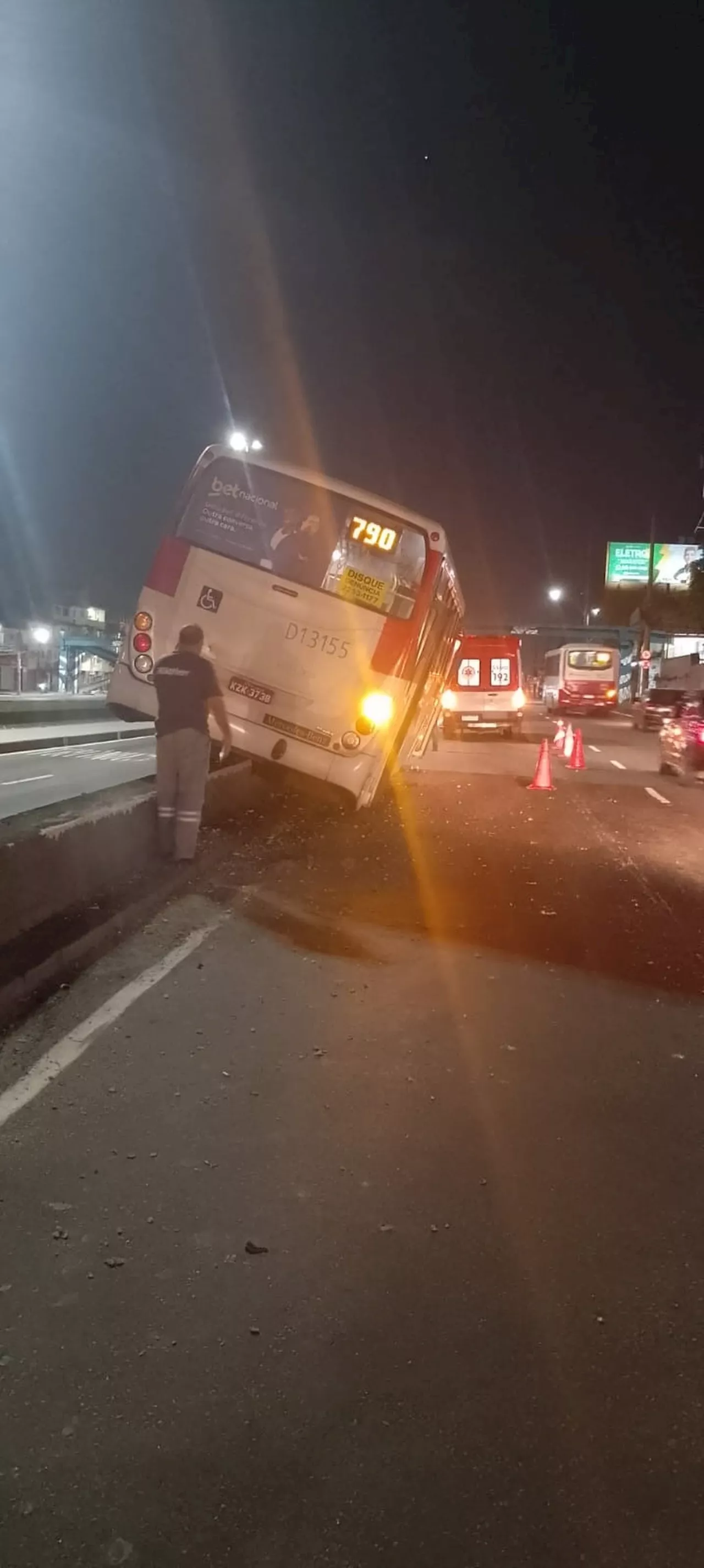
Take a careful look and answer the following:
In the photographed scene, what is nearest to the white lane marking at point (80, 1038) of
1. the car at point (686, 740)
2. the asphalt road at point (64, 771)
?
the asphalt road at point (64, 771)

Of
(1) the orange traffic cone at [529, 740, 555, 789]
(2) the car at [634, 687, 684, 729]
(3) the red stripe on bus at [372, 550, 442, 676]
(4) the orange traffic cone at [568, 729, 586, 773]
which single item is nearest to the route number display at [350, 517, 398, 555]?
(3) the red stripe on bus at [372, 550, 442, 676]

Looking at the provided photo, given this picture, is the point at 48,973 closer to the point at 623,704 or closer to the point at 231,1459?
the point at 231,1459

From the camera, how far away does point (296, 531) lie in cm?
1225

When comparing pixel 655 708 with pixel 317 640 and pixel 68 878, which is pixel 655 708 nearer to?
pixel 317 640

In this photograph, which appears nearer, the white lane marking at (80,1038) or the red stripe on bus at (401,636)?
the white lane marking at (80,1038)

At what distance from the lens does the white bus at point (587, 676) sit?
56.4 meters

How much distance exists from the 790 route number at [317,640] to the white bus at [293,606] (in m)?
0.01

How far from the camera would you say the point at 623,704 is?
7731 cm

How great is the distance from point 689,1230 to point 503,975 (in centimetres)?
363

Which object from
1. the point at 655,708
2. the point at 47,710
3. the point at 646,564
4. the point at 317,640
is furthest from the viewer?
the point at 646,564

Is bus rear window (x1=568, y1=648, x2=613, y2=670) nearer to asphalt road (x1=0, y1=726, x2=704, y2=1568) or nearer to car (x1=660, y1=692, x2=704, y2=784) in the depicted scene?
car (x1=660, y1=692, x2=704, y2=784)

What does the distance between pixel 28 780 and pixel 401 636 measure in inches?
471

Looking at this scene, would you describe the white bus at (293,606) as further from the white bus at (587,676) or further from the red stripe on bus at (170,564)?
the white bus at (587,676)

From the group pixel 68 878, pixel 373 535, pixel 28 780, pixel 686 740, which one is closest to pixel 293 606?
pixel 373 535
